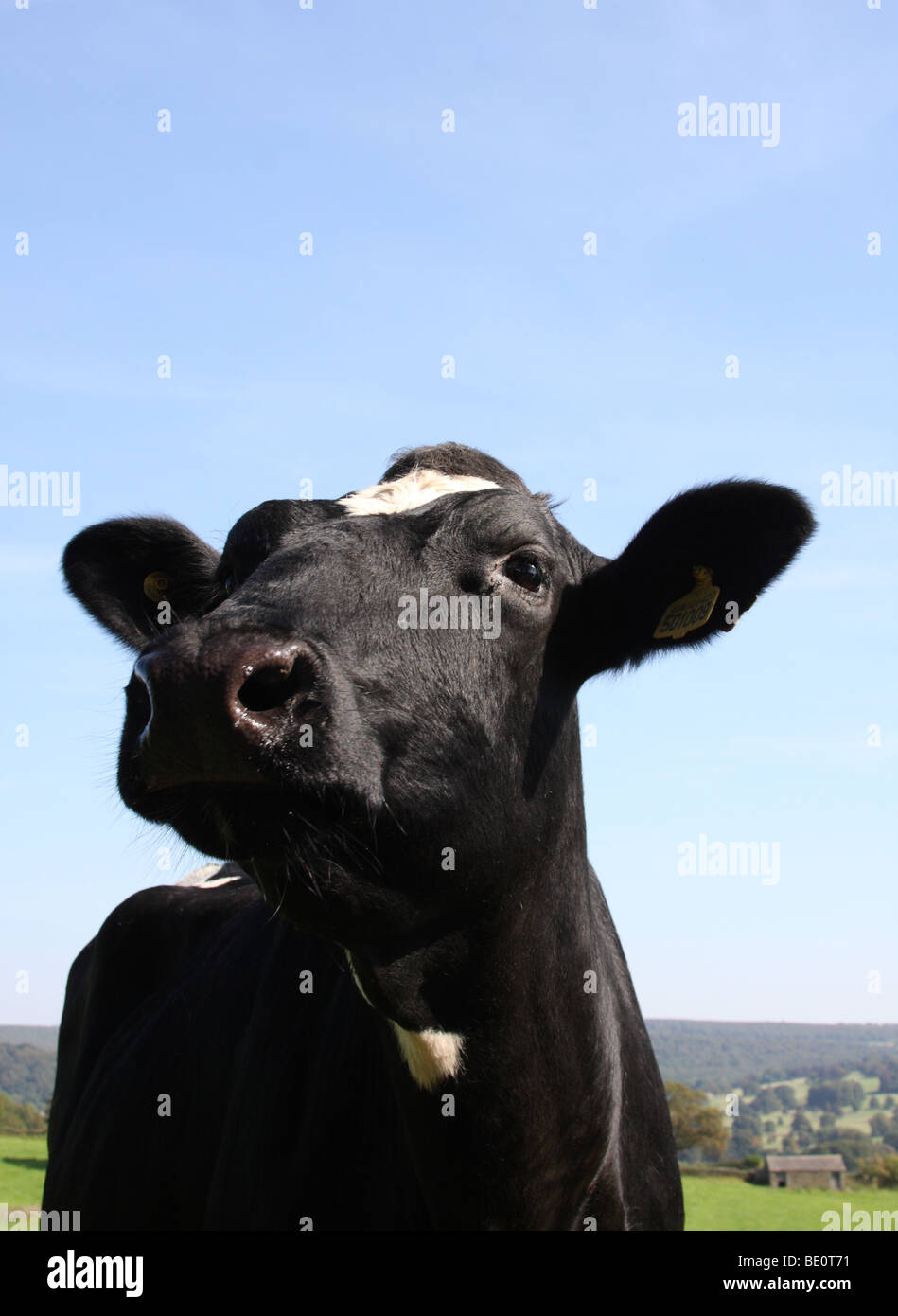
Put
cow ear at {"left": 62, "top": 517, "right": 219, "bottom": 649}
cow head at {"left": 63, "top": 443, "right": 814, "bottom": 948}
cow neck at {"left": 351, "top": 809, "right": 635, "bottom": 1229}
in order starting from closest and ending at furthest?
cow head at {"left": 63, "top": 443, "right": 814, "bottom": 948} < cow neck at {"left": 351, "top": 809, "right": 635, "bottom": 1229} < cow ear at {"left": 62, "top": 517, "right": 219, "bottom": 649}

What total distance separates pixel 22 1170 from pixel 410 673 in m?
28.3

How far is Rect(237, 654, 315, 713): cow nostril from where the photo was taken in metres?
2.90

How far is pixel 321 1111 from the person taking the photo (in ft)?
14.0

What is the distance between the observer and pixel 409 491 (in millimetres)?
4344

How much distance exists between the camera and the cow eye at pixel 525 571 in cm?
412

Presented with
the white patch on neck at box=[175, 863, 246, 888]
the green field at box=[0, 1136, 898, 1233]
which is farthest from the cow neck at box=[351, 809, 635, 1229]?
the green field at box=[0, 1136, 898, 1233]

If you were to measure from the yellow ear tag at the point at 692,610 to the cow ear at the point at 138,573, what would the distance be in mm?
2082

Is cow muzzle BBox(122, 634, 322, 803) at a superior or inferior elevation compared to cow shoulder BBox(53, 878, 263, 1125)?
superior

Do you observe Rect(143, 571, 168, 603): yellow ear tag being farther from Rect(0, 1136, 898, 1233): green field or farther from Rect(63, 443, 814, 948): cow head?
Rect(0, 1136, 898, 1233): green field

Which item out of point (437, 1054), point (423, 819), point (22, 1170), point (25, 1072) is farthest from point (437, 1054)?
point (25, 1072)

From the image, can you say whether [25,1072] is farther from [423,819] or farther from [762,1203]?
[423,819]

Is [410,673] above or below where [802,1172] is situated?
above

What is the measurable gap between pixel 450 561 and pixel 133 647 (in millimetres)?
2231

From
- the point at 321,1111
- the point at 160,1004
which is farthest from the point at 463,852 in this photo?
the point at 160,1004
